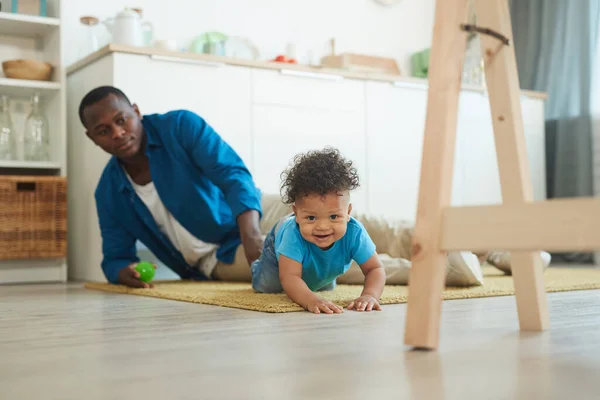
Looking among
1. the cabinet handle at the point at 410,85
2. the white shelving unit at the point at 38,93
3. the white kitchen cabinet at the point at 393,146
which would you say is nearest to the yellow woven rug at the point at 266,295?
the white shelving unit at the point at 38,93

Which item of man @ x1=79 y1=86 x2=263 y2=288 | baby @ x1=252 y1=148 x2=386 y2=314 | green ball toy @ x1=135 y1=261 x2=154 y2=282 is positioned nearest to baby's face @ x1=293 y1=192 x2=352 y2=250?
baby @ x1=252 y1=148 x2=386 y2=314

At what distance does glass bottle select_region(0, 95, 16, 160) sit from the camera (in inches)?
128

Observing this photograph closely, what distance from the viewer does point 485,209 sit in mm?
989

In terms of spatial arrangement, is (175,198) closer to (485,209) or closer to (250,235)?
(250,235)

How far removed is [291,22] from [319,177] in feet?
9.05

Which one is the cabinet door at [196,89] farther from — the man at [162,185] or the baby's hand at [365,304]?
the baby's hand at [365,304]

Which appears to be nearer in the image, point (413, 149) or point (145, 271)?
point (145, 271)

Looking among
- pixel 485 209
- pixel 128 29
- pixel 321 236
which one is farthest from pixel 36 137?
pixel 485 209

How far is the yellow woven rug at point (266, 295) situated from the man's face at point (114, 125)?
462 millimetres

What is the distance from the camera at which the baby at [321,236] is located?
1.64 m

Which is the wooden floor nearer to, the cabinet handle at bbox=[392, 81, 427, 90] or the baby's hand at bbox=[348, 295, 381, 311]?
the baby's hand at bbox=[348, 295, 381, 311]

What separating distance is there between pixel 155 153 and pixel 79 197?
877 mm

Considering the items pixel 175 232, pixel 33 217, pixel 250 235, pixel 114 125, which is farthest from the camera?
pixel 33 217

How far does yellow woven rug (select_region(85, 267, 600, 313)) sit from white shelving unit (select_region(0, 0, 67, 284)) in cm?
70
